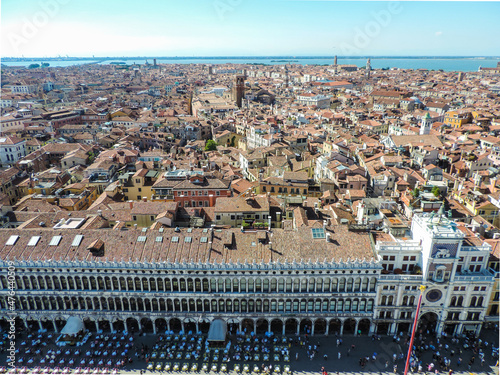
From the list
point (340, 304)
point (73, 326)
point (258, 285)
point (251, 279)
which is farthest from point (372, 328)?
point (73, 326)

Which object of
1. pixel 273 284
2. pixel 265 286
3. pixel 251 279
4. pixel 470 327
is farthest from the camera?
pixel 470 327

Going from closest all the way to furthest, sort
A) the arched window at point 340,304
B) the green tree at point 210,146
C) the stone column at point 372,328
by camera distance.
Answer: the arched window at point 340,304, the stone column at point 372,328, the green tree at point 210,146

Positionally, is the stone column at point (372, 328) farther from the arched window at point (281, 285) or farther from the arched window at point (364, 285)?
the arched window at point (281, 285)

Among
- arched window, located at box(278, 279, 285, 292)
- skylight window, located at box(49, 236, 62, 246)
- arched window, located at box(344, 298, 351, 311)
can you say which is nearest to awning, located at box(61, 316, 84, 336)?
skylight window, located at box(49, 236, 62, 246)

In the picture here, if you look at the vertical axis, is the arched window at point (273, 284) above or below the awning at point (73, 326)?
above

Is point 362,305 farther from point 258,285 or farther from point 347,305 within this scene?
point 258,285

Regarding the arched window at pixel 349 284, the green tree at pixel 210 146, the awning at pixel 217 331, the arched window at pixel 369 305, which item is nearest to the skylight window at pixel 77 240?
the awning at pixel 217 331

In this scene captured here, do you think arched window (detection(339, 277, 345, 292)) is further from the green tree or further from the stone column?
the green tree

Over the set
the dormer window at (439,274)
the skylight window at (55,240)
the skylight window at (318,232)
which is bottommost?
the dormer window at (439,274)
